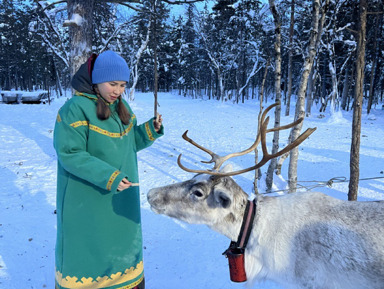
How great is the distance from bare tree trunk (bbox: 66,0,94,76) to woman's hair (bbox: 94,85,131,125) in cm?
391

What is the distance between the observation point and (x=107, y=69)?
2086 mm

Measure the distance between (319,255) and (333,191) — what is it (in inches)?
206

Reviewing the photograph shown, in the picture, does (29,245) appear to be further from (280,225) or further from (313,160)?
(313,160)

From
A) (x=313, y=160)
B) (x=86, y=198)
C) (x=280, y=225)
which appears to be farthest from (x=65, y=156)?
(x=313, y=160)

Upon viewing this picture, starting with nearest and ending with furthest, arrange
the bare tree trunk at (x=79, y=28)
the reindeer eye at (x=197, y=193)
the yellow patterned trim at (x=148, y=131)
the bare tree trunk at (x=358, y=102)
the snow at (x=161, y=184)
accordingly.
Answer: the reindeer eye at (x=197, y=193) < the yellow patterned trim at (x=148, y=131) < the snow at (x=161, y=184) < the bare tree trunk at (x=358, y=102) < the bare tree trunk at (x=79, y=28)

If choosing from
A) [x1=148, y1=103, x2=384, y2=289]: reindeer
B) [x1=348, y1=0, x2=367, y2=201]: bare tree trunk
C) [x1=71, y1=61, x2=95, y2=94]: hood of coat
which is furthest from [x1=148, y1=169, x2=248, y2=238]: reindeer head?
[x1=348, y1=0, x2=367, y2=201]: bare tree trunk

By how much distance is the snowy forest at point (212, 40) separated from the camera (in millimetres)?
6316

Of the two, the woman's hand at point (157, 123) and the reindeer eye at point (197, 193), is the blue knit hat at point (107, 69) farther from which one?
the reindeer eye at point (197, 193)

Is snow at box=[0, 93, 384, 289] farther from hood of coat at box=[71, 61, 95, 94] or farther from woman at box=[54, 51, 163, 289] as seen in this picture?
hood of coat at box=[71, 61, 95, 94]

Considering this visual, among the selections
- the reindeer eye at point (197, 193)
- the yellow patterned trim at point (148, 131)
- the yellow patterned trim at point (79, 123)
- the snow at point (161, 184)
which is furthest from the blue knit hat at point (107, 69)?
the snow at point (161, 184)

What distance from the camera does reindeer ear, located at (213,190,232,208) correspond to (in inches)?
84.2

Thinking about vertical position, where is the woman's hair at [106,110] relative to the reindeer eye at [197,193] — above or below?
above

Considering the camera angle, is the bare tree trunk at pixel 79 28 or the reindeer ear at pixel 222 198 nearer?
the reindeer ear at pixel 222 198

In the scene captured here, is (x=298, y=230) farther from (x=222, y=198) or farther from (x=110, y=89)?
(x=110, y=89)
